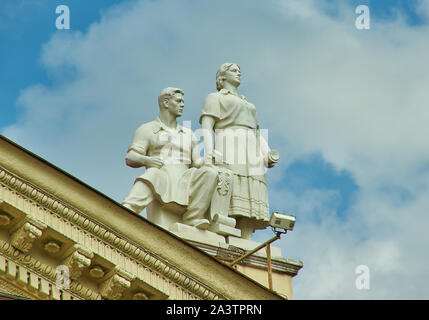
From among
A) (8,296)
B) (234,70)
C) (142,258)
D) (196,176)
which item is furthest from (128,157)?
(8,296)

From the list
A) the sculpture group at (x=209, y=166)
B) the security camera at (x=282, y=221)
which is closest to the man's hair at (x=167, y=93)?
the sculpture group at (x=209, y=166)

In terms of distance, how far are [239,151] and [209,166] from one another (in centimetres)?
120

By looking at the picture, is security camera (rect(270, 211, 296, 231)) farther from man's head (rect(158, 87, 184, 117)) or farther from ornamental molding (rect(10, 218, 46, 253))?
man's head (rect(158, 87, 184, 117))

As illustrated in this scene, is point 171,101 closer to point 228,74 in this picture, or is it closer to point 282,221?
point 228,74

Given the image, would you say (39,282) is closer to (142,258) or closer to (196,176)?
(142,258)

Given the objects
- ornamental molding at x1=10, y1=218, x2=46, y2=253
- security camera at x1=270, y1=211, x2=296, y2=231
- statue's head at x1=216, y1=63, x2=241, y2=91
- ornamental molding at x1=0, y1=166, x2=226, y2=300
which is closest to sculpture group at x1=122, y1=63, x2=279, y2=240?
statue's head at x1=216, y1=63, x2=241, y2=91

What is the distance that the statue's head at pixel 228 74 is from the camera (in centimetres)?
2756

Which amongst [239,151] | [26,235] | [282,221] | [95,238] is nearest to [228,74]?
[239,151]

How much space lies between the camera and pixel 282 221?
22.2 metres

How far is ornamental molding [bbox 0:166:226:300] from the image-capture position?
19.6 metres

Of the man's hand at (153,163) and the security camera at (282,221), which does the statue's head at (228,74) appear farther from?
the security camera at (282,221)

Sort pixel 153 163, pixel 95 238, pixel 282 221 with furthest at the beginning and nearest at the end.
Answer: pixel 153 163, pixel 282 221, pixel 95 238
